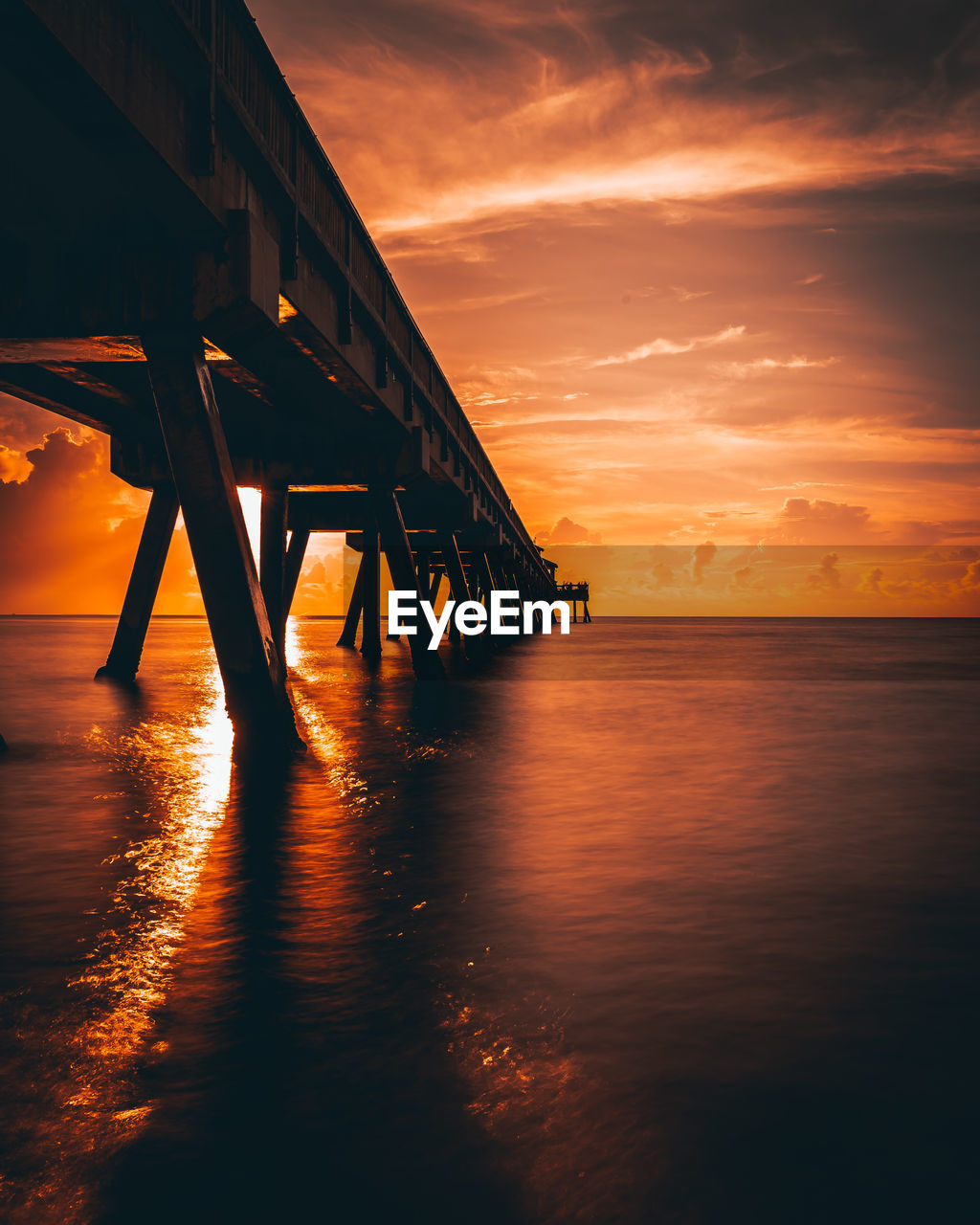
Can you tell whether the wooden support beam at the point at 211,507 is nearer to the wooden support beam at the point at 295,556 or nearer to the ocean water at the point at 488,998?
the ocean water at the point at 488,998

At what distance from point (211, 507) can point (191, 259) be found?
8.76ft

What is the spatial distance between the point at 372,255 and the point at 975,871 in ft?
43.5

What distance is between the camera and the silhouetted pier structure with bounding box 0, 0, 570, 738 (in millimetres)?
7949

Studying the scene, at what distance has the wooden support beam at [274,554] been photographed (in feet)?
88.0

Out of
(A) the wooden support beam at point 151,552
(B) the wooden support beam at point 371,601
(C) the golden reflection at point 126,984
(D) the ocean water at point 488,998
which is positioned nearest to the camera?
(D) the ocean water at point 488,998

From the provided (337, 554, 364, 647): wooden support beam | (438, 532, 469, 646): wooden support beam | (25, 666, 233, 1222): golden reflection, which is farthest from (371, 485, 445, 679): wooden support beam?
(337, 554, 364, 647): wooden support beam

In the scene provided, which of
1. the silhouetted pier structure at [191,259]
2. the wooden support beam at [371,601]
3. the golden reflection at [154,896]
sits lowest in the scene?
the golden reflection at [154,896]

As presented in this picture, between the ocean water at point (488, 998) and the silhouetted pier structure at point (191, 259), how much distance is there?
364 centimetres

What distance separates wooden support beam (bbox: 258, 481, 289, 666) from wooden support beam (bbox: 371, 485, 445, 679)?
4022mm

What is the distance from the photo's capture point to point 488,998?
437 cm

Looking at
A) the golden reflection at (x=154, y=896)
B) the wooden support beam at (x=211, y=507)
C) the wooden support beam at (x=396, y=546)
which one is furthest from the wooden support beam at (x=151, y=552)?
the wooden support beam at (x=211, y=507)

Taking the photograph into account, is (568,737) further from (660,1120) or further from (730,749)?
(660,1120)

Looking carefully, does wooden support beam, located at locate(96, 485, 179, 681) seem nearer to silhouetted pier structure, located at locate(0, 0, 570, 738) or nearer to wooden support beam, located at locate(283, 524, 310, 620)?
silhouetted pier structure, located at locate(0, 0, 570, 738)

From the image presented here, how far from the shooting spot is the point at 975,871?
690 cm
